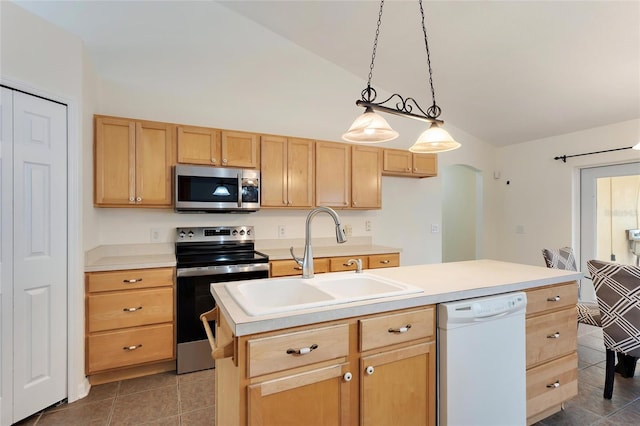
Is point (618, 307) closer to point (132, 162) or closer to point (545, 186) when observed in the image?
point (545, 186)

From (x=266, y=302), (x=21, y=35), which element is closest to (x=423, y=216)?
(x=266, y=302)

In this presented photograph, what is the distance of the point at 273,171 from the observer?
327 cm

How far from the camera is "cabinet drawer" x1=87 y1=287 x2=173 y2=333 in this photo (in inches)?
92.7

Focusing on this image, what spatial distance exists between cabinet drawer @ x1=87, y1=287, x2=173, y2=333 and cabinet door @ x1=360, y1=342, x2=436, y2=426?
186 cm

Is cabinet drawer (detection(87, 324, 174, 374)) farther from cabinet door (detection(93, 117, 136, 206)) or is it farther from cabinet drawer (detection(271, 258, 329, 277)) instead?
cabinet door (detection(93, 117, 136, 206))

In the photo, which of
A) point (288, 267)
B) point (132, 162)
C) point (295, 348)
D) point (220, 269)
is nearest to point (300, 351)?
point (295, 348)

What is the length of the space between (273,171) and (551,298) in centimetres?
249

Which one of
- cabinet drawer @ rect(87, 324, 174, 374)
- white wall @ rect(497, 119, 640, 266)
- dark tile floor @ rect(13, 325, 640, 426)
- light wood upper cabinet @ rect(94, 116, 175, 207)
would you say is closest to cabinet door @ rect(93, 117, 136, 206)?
light wood upper cabinet @ rect(94, 116, 175, 207)

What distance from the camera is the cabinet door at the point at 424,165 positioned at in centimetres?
405

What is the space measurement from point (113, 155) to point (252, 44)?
1753 millimetres

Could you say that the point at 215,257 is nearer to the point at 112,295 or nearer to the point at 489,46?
the point at 112,295

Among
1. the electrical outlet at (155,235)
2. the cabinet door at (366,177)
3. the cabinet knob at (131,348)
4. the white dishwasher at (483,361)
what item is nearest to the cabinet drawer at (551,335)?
the white dishwasher at (483,361)

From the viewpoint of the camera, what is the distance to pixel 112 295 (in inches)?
94.3

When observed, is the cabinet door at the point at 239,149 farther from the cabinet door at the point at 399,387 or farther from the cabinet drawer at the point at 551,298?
the cabinet drawer at the point at 551,298
